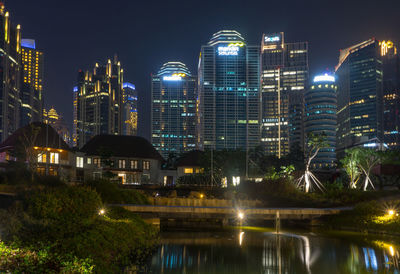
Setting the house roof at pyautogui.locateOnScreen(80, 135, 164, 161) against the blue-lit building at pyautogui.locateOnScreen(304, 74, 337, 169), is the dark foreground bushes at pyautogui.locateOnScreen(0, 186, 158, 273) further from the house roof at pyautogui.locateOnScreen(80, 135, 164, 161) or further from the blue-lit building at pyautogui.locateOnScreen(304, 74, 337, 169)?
the blue-lit building at pyautogui.locateOnScreen(304, 74, 337, 169)

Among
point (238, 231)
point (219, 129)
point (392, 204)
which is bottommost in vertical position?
point (238, 231)

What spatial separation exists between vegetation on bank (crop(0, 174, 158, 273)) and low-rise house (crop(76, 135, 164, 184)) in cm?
4689

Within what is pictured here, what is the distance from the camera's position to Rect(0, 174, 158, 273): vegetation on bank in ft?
41.5

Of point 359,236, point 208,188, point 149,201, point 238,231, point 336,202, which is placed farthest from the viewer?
point 208,188

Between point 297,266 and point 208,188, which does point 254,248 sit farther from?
point 208,188

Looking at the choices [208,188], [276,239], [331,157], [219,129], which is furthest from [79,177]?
[331,157]

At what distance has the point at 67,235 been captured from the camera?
1678 centimetres

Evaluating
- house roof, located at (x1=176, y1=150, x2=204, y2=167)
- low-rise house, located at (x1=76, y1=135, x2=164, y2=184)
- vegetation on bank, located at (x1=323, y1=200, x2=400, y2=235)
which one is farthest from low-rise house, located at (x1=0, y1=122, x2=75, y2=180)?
vegetation on bank, located at (x1=323, y1=200, x2=400, y2=235)

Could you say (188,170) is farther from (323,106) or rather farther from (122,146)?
(323,106)

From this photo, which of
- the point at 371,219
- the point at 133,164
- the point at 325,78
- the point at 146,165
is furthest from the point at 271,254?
the point at 325,78

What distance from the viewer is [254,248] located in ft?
81.0

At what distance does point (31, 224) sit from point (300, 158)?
120 m

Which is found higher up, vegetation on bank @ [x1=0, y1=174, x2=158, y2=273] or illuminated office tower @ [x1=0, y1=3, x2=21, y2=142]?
illuminated office tower @ [x1=0, y1=3, x2=21, y2=142]

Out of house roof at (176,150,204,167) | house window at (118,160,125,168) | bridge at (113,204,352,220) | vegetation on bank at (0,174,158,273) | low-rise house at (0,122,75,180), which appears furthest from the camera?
house roof at (176,150,204,167)
